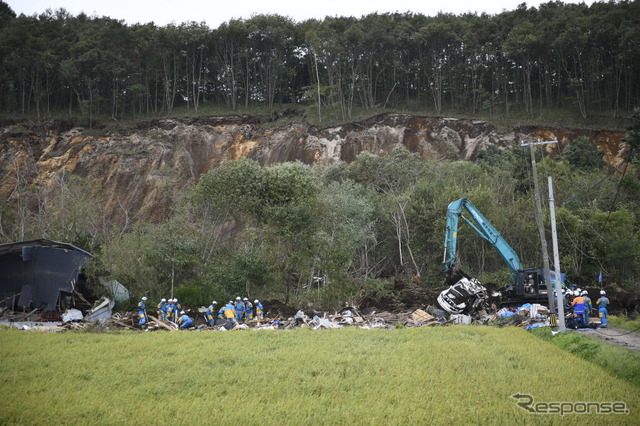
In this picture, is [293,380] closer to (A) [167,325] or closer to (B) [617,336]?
(A) [167,325]

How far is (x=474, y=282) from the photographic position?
20.9 meters

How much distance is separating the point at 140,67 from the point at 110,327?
47406 millimetres

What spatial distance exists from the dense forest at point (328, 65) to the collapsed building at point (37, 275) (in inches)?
1404

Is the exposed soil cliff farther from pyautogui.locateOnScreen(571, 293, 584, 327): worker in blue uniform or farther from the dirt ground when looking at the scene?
the dirt ground

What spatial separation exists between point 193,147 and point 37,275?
104 ft

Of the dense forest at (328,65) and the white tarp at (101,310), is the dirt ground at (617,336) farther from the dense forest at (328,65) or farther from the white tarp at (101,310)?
the dense forest at (328,65)

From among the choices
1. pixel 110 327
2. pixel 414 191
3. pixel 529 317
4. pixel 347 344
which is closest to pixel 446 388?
pixel 347 344

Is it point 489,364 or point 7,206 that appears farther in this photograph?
point 7,206

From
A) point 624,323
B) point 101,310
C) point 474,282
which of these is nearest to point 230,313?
point 101,310

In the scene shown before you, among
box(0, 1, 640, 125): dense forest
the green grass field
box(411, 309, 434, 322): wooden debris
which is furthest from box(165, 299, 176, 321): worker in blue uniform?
box(0, 1, 640, 125): dense forest

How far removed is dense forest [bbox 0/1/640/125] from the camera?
51156 millimetres

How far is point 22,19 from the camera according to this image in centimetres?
5991

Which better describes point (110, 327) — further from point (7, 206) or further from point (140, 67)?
point (140, 67)

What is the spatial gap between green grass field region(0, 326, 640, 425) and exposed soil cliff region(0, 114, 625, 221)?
109 feet
